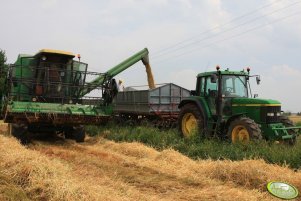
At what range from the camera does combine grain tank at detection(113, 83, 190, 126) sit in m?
15.1

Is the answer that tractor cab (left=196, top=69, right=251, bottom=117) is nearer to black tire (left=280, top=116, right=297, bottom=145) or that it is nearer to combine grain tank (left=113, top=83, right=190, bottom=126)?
black tire (left=280, top=116, right=297, bottom=145)

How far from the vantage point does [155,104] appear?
15.3 m

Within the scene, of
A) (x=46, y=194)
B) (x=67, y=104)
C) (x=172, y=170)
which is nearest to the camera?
(x=46, y=194)

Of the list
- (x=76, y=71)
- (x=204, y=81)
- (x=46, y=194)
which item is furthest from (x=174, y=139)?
(x=46, y=194)

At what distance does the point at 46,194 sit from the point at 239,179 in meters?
3.05

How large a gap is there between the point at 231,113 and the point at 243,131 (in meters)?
0.99

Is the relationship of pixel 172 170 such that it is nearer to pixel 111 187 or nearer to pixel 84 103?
pixel 111 187

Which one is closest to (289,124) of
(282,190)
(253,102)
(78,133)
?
(253,102)

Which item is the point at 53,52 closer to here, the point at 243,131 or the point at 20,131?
the point at 20,131

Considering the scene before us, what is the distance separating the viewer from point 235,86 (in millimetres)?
10562

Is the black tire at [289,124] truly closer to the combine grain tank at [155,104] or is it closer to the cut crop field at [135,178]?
the cut crop field at [135,178]

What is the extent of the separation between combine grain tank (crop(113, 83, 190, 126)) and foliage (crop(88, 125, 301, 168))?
2920 mm

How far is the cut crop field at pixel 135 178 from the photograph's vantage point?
203 inches

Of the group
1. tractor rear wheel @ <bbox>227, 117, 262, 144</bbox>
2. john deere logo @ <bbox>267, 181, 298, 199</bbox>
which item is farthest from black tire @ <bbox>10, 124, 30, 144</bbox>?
john deere logo @ <bbox>267, 181, 298, 199</bbox>
